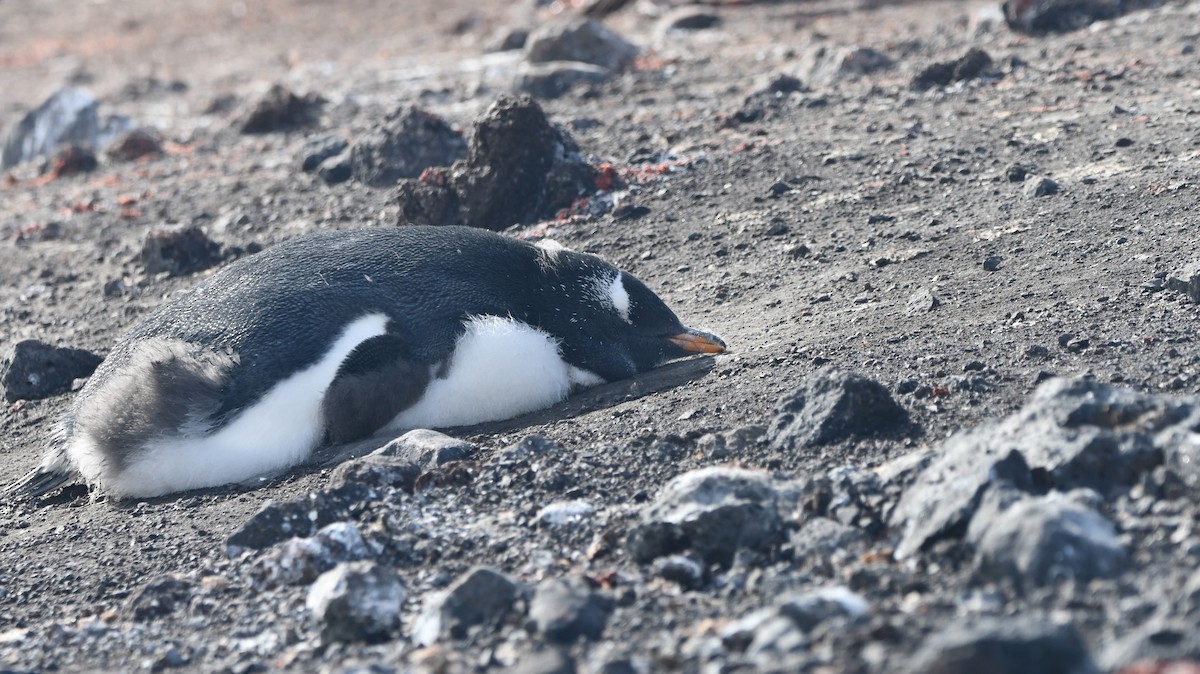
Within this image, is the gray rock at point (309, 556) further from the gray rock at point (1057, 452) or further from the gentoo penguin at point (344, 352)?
the gray rock at point (1057, 452)

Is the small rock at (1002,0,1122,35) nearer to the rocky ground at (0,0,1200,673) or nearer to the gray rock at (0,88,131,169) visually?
the rocky ground at (0,0,1200,673)

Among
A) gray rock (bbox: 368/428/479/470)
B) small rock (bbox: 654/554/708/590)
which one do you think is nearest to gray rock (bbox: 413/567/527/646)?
small rock (bbox: 654/554/708/590)

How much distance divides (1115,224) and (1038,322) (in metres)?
1.25

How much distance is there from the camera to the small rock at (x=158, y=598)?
4.05 meters

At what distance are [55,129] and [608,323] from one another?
9.03m

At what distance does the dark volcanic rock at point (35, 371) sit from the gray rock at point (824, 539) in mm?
4540

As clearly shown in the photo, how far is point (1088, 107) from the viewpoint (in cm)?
802

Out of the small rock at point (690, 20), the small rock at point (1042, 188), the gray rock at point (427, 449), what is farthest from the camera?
the small rock at point (690, 20)

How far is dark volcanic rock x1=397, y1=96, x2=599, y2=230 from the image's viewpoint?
7859 millimetres

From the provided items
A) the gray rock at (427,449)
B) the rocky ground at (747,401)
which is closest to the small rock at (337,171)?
the rocky ground at (747,401)

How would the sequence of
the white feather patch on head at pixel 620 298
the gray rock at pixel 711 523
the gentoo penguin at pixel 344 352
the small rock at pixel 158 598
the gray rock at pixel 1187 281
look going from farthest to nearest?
the white feather patch on head at pixel 620 298 < the gentoo penguin at pixel 344 352 < the gray rock at pixel 1187 281 < the small rock at pixel 158 598 < the gray rock at pixel 711 523

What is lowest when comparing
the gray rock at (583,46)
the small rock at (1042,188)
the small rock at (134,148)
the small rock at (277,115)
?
the small rock at (1042,188)

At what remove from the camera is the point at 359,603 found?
12.1ft

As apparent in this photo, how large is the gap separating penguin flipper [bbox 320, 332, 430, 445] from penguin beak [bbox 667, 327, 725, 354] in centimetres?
112
